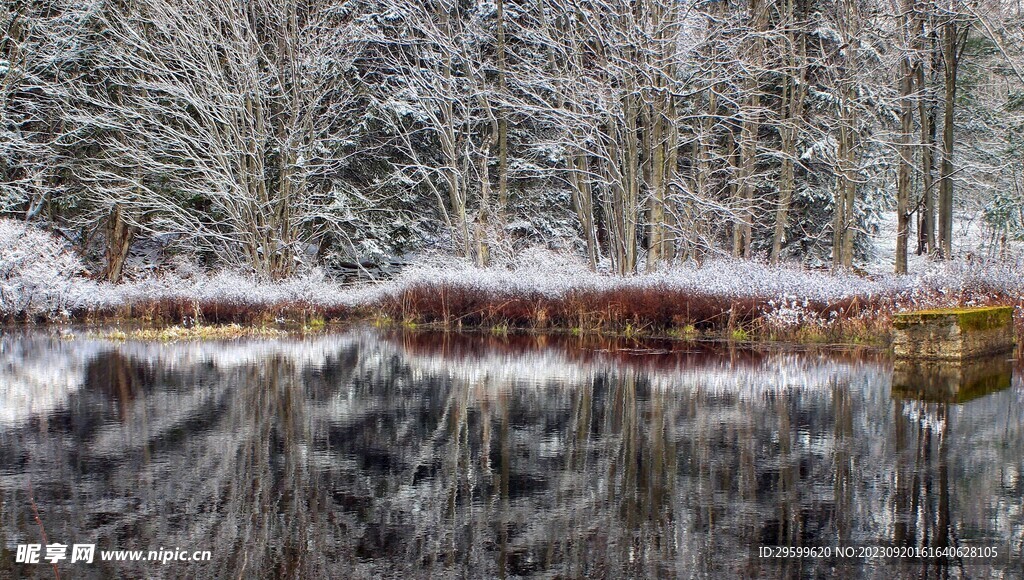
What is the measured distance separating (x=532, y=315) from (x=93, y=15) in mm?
20231

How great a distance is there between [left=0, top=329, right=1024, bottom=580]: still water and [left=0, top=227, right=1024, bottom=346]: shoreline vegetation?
5.88m

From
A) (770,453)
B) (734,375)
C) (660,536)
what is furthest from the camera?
(734,375)

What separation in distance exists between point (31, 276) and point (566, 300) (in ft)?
45.9

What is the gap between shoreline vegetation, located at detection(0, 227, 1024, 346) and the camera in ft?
58.7

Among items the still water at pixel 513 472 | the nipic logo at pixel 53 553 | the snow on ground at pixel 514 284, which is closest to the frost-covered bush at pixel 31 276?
the snow on ground at pixel 514 284

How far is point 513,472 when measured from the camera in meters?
6.70

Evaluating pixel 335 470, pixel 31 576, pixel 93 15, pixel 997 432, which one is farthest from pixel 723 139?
pixel 31 576

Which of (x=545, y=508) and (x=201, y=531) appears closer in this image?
(x=201, y=531)

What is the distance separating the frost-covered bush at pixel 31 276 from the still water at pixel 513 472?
12.8 metres

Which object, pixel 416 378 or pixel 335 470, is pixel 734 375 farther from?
pixel 335 470

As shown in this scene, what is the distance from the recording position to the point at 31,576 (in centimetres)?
449

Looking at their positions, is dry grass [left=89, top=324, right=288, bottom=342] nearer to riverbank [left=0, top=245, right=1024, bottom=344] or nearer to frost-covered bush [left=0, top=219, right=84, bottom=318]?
riverbank [left=0, top=245, right=1024, bottom=344]

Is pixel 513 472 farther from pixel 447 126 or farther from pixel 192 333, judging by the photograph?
pixel 447 126

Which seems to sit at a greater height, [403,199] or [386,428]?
A: [403,199]
